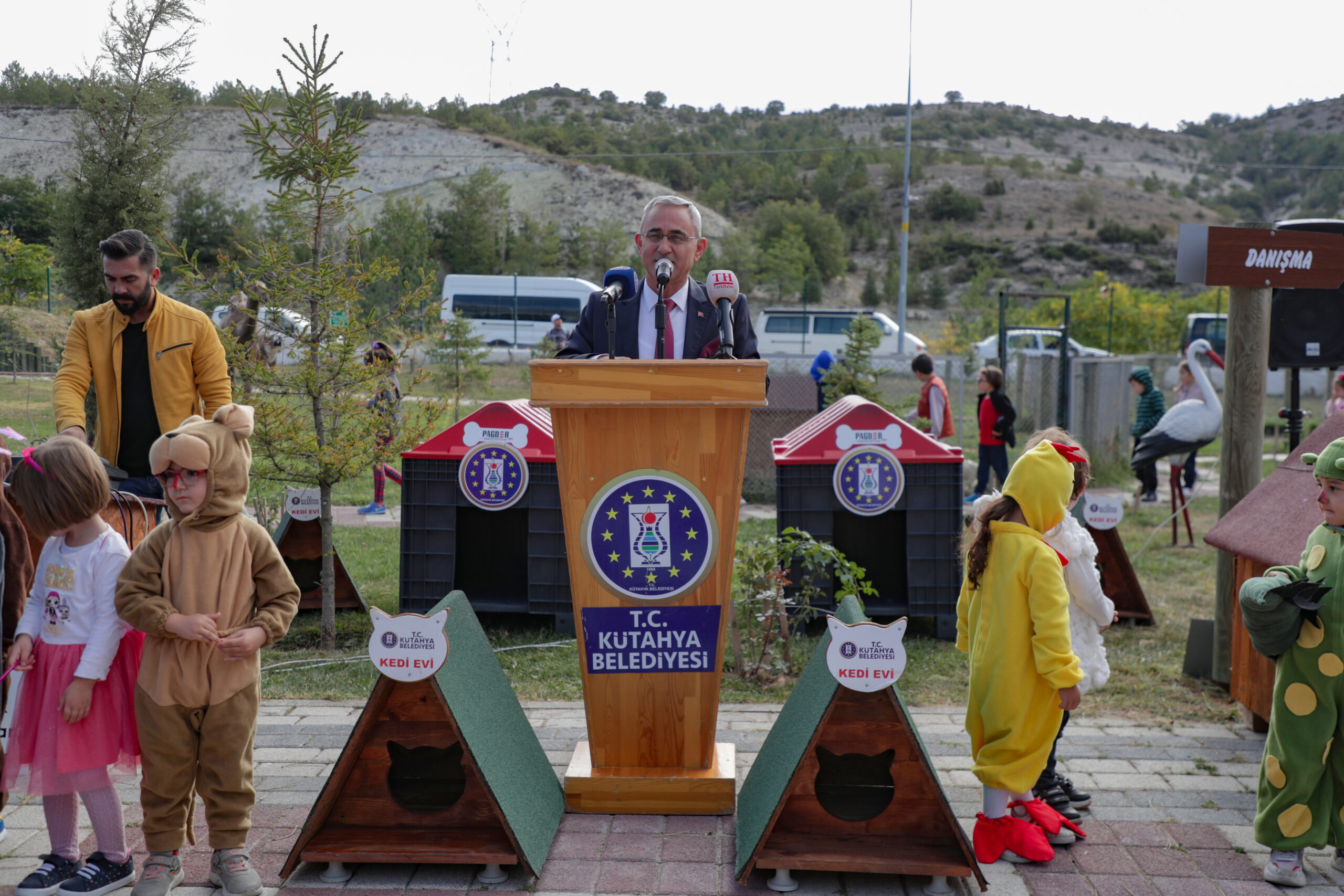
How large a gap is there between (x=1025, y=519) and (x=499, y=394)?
1912 cm

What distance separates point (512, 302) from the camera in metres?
32.6

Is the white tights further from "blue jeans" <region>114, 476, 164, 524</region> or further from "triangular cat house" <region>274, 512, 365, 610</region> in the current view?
"triangular cat house" <region>274, 512, 365, 610</region>

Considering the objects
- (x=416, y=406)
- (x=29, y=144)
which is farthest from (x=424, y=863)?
(x=29, y=144)

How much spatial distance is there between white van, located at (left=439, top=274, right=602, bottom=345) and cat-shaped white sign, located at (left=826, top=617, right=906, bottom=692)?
28.4 metres

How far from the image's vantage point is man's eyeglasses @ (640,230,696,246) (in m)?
3.56

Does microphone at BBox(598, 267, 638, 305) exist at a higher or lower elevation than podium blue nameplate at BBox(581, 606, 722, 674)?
higher

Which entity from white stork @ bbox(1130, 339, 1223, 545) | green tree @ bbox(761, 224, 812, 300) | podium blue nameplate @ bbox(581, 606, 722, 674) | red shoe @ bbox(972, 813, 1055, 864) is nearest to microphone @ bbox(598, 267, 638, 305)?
podium blue nameplate @ bbox(581, 606, 722, 674)

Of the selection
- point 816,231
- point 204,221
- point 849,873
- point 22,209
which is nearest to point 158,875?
point 849,873

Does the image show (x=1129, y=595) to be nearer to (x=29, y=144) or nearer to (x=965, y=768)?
(x=965, y=768)

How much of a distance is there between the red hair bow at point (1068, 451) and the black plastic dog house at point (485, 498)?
329cm

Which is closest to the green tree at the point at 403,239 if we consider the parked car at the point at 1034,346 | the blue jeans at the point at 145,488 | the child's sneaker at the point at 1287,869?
the parked car at the point at 1034,346

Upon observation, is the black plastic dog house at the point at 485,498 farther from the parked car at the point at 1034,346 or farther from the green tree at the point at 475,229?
the green tree at the point at 475,229

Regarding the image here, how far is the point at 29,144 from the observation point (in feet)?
193

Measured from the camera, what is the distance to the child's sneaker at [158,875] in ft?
9.71
